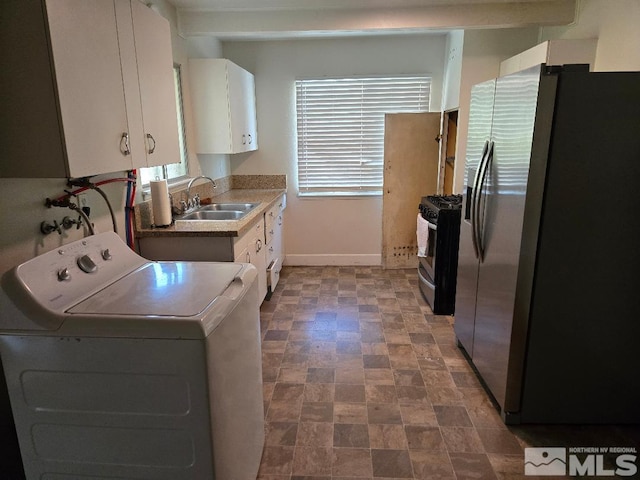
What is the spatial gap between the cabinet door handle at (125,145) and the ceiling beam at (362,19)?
1.96 meters

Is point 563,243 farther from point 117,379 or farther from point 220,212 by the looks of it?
point 220,212

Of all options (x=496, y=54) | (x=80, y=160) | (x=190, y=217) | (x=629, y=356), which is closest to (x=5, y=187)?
(x=80, y=160)

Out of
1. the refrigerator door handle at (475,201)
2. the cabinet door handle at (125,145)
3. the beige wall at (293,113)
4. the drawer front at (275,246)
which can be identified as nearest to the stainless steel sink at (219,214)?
the drawer front at (275,246)

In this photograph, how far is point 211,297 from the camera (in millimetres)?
1496

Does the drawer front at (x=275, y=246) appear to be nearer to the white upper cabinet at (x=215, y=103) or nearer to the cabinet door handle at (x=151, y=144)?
the white upper cabinet at (x=215, y=103)

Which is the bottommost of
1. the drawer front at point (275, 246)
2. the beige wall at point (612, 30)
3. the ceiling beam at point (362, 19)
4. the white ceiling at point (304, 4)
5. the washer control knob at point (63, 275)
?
the drawer front at point (275, 246)

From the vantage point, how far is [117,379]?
4.35ft

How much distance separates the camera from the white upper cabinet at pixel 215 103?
11.7ft

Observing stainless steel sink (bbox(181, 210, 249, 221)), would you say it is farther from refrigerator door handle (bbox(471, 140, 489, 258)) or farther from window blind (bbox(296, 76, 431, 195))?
refrigerator door handle (bbox(471, 140, 489, 258))

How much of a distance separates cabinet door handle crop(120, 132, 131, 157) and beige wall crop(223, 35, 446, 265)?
289cm

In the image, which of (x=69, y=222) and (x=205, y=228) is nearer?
(x=69, y=222)

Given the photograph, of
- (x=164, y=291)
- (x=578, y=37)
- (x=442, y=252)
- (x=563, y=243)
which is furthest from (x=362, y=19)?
(x=164, y=291)

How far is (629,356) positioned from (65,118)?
2.73 metres

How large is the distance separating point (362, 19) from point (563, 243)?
248 centimetres
